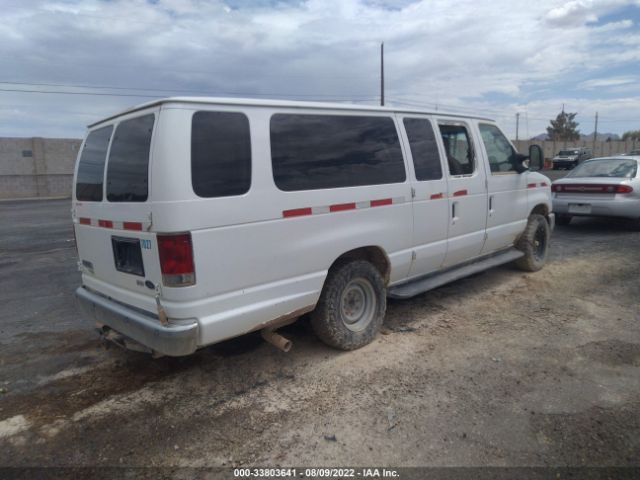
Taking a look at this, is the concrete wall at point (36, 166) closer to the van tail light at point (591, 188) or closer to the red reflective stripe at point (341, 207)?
the van tail light at point (591, 188)

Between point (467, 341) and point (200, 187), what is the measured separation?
9.72 feet

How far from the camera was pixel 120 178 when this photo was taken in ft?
11.2

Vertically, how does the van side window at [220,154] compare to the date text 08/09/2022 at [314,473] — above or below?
above

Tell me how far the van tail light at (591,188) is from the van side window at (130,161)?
9239 mm

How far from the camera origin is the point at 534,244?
6.77m

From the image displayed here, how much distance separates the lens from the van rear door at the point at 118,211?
316 centimetres

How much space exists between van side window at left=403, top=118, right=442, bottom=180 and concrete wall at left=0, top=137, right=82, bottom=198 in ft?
99.0

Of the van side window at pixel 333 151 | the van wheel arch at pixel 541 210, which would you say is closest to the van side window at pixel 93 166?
the van side window at pixel 333 151

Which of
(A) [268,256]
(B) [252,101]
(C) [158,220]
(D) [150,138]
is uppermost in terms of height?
(B) [252,101]

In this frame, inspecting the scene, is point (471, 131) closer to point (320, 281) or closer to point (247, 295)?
point (320, 281)

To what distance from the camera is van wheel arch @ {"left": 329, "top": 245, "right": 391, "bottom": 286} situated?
4.17 meters

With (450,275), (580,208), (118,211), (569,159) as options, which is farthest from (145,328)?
(569,159)

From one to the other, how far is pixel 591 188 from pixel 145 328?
30.9ft

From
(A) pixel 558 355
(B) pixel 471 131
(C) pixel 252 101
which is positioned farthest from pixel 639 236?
(C) pixel 252 101
